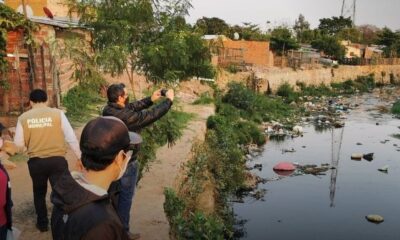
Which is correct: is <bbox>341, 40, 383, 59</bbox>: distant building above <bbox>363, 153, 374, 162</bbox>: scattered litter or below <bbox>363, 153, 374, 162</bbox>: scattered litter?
above

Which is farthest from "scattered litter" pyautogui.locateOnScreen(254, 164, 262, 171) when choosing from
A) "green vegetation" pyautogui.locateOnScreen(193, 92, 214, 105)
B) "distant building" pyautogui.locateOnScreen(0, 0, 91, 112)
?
"distant building" pyautogui.locateOnScreen(0, 0, 91, 112)

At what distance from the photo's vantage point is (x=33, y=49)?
8781 millimetres

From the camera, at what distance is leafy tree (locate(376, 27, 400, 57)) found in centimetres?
4067

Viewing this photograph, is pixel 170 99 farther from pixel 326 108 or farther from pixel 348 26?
Answer: pixel 348 26

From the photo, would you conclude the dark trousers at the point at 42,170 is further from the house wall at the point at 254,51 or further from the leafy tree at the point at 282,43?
the leafy tree at the point at 282,43

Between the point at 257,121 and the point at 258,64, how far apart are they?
8724 millimetres

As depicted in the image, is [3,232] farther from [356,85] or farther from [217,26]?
[356,85]

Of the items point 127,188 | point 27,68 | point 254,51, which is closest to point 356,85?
point 254,51

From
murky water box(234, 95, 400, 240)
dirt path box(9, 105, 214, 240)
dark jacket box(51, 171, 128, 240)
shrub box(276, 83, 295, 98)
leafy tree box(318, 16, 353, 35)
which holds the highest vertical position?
leafy tree box(318, 16, 353, 35)

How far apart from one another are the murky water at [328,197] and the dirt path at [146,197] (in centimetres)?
190

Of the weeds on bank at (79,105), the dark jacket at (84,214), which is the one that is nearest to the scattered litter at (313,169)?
the weeds on bank at (79,105)

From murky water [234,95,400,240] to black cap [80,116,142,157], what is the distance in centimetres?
627

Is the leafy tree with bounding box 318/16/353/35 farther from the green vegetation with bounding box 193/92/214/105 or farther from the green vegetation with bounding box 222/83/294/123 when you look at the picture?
the green vegetation with bounding box 193/92/214/105

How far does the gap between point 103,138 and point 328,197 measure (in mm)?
8882
